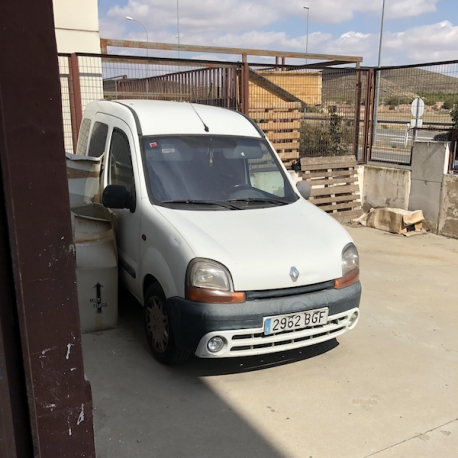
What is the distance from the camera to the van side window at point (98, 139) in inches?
205

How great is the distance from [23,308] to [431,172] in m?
8.49

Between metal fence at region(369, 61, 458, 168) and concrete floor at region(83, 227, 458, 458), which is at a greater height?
metal fence at region(369, 61, 458, 168)

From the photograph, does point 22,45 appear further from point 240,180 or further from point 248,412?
point 240,180

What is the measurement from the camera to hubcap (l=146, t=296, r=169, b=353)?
3739 millimetres

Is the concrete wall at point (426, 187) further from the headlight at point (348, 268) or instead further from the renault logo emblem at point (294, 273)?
the renault logo emblem at point (294, 273)

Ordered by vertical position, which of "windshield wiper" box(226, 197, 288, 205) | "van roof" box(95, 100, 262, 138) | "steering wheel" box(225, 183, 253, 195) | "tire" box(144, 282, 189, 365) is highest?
"van roof" box(95, 100, 262, 138)

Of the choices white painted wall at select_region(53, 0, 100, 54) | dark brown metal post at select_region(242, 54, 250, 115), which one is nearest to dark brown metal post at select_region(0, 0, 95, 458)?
dark brown metal post at select_region(242, 54, 250, 115)

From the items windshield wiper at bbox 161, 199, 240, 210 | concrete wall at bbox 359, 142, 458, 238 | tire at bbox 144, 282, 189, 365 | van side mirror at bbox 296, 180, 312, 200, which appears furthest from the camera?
concrete wall at bbox 359, 142, 458, 238

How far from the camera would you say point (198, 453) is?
293 centimetres

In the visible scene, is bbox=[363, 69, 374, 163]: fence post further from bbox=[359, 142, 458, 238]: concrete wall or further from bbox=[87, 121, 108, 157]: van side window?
bbox=[87, 121, 108, 157]: van side window

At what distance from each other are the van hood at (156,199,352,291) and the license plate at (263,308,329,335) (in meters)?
0.22

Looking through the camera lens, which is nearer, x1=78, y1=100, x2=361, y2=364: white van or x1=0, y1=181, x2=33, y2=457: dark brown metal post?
x1=0, y1=181, x2=33, y2=457: dark brown metal post

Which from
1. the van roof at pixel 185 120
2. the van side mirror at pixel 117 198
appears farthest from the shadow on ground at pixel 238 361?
the van roof at pixel 185 120

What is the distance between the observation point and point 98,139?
17.7 ft
